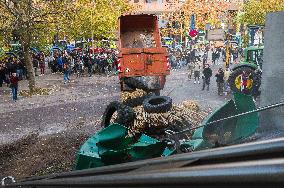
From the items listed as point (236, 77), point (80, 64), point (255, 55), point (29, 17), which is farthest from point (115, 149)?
point (80, 64)

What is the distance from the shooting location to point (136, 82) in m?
16.8

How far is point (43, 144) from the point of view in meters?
11.2

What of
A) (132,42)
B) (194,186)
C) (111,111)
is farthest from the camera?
(132,42)

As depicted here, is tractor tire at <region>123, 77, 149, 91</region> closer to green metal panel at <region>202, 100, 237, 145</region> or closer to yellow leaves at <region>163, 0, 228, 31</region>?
green metal panel at <region>202, 100, 237, 145</region>

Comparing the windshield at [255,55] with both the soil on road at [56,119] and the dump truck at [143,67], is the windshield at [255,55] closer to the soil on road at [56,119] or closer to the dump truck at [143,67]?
the soil on road at [56,119]

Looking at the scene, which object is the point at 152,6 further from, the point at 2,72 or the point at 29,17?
the point at 29,17

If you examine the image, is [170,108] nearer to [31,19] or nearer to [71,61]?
[31,19]

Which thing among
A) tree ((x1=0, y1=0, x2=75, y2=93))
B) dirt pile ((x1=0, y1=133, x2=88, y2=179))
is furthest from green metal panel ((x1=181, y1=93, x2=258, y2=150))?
tree ((x1=0, y1=0, x2=75, y2=93))

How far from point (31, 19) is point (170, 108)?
12690mm

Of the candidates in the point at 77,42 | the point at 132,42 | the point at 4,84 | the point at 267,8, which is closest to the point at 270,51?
the point at 132,42

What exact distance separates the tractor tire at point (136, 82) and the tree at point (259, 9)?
19405mm

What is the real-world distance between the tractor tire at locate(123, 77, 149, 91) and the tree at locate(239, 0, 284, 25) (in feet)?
63.7

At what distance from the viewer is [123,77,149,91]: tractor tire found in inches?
659

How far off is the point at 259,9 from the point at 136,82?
70.6 ft
